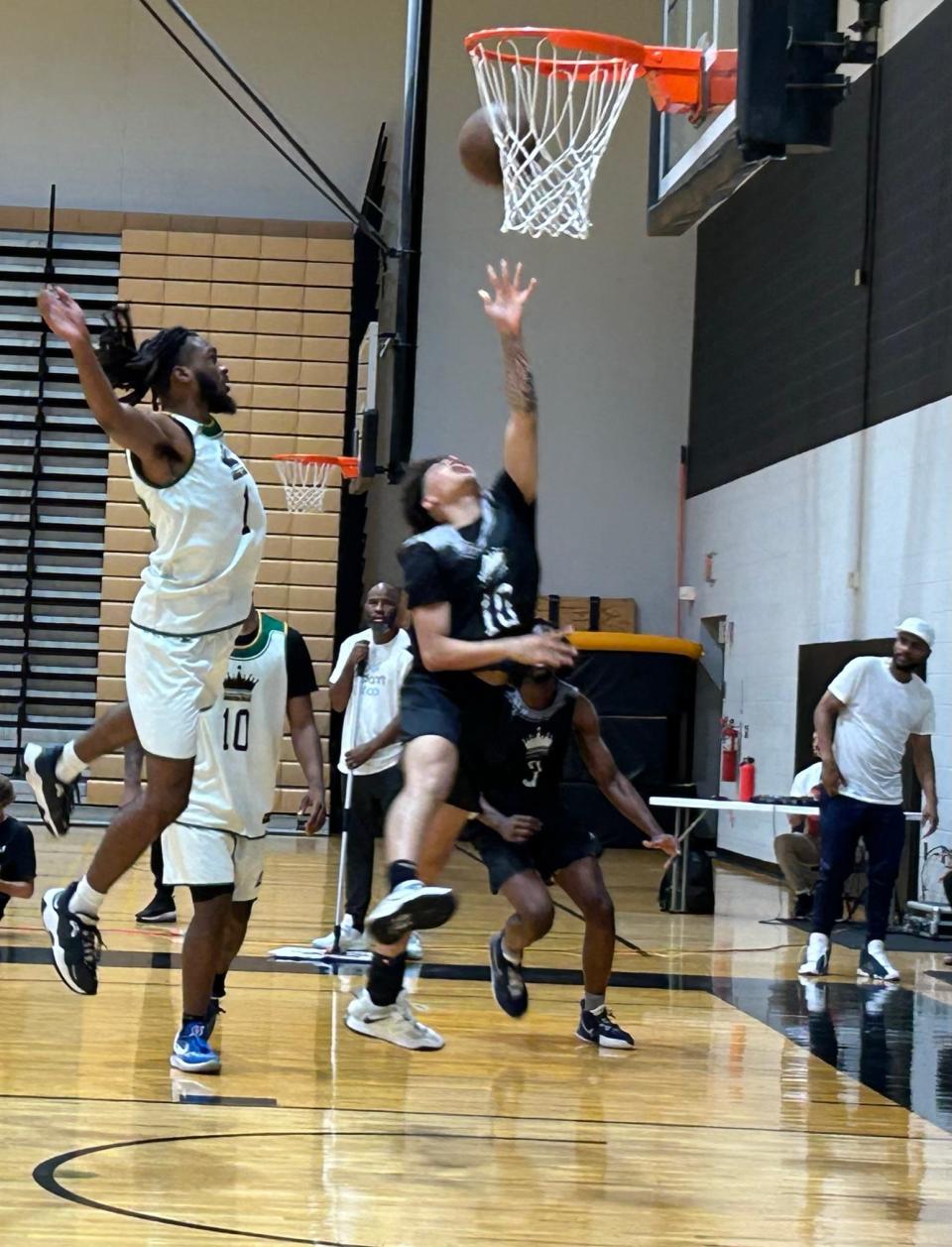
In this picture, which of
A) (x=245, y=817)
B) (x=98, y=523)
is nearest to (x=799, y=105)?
(x=245, y=817)

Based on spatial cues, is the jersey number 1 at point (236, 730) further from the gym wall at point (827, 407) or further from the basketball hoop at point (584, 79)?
the gym wall at point (827, 407)

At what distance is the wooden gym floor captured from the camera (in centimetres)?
421

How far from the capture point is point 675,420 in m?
19.4

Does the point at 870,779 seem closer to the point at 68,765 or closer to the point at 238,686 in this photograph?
the point at 238,686

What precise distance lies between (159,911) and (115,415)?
5602 mm

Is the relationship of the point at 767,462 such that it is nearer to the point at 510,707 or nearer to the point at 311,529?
the point at 311,529

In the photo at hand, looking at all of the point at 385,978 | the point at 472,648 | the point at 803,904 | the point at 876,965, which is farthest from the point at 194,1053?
the point at 803,904

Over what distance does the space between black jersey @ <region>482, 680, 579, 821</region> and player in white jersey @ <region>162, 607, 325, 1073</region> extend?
72 cm

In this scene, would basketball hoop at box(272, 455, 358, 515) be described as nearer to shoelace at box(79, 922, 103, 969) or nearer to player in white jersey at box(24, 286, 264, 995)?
player in white jersey at box(24, 286, 264, 995)

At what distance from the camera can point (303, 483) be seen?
17.7m

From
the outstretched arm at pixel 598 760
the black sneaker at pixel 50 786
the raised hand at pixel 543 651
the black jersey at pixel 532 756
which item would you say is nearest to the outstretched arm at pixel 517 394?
the raised hand at pixel 543 651

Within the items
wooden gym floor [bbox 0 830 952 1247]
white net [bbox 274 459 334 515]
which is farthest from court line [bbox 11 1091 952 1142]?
white net [bbox 274 459 334 515]

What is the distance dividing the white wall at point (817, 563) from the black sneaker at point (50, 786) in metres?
7.38

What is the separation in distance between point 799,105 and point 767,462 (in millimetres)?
11372
